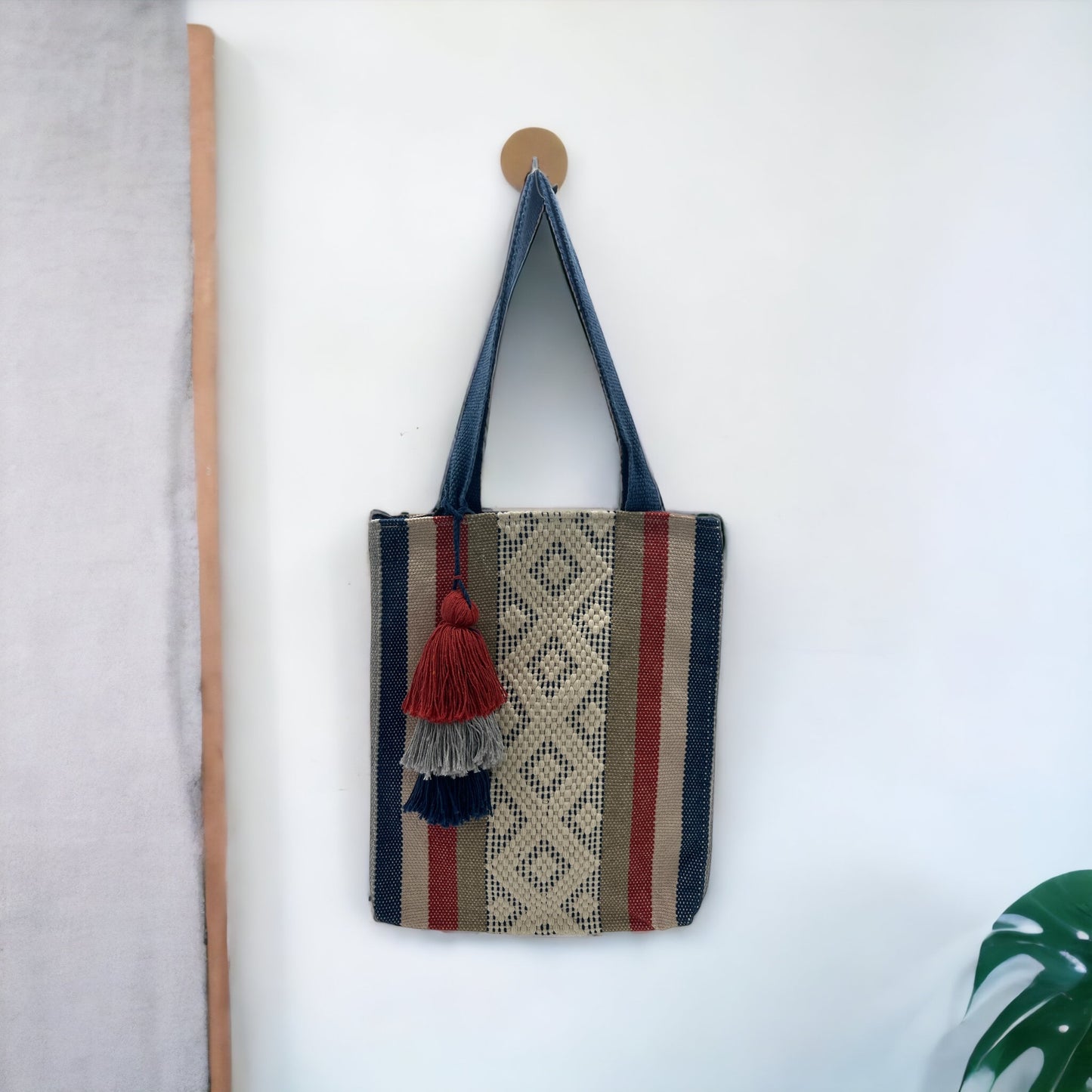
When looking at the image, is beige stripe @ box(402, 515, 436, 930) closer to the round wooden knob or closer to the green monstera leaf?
the round wooden knob

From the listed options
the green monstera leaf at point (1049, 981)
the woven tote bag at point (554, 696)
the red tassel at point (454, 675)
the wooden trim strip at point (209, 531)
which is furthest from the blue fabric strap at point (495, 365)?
the green monstera leaf at point (1049, 981)

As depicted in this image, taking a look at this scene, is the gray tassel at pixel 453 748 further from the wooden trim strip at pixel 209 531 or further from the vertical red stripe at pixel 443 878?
the wooden trim strip at pixel 209 531

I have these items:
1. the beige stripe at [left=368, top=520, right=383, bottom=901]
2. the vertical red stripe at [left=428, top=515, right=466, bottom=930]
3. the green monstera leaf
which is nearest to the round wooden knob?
the beige stripe at [left=368, top=520, right=383, bottom=901]

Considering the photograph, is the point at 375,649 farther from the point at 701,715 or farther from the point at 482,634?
the point at 701,715

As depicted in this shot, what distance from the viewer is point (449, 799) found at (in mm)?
651

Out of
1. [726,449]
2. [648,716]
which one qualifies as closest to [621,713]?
[648,716]

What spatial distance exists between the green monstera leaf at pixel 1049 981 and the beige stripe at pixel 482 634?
0.49 metres

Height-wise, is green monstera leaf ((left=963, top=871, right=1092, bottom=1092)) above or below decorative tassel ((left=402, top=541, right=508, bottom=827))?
below

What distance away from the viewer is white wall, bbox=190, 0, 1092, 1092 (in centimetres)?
71

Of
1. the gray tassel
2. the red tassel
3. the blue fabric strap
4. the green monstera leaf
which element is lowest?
the green monstera leaf

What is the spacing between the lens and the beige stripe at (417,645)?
0.68m

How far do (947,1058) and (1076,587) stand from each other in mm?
576

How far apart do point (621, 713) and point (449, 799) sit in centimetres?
19

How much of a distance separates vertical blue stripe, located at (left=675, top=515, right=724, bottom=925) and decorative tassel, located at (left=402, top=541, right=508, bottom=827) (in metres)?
0.21
